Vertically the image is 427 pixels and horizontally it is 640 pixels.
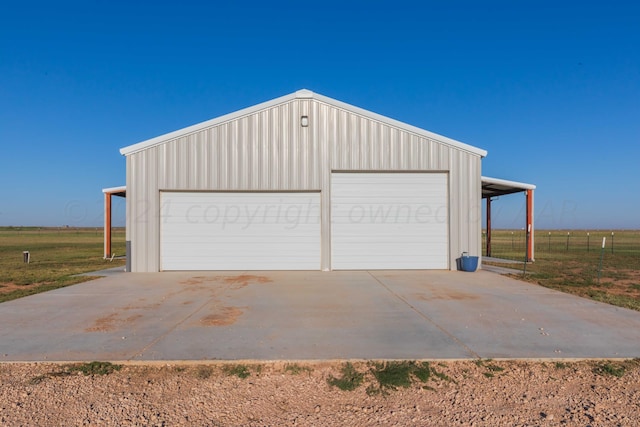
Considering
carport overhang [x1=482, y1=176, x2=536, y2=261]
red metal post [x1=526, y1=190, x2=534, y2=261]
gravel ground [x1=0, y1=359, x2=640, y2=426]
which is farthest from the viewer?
red metal post [x1=526, y1=190, x2=534, y2=261]

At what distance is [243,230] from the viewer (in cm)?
1258

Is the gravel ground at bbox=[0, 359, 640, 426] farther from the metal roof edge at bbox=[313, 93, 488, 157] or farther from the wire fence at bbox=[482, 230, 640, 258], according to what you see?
the metal roof edge at bbox=[313, 93, 488, 157]

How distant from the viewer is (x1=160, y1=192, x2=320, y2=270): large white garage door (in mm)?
12430

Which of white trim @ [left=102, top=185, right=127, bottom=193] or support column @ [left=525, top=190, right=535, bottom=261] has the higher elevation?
white trim @ [left=102, top=185, right=127, bottom=193]

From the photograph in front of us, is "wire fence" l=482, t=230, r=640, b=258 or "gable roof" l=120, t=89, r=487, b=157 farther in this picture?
"wire fence" l=482, t=230, r=640, b=258

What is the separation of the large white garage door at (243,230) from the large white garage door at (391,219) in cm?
92

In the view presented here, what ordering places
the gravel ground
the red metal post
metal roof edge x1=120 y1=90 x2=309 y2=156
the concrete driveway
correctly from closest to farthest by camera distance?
1. the gravel ground
2. the concrete driveway
3. metal roof edge x1=120 y1=90 x2=309 y2=156
4. the red metal post

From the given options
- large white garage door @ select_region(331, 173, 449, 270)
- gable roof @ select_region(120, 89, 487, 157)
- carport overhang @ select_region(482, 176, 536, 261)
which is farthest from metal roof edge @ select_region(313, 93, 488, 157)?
carport overhang @ select_region(482, 176, 536, 261)

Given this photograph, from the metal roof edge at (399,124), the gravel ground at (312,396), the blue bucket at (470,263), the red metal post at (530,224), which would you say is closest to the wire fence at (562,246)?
the red metal post at (530,224)

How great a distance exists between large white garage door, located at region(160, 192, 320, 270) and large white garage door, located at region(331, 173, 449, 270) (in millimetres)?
921

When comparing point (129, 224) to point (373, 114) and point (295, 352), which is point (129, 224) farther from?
point (295, 352)

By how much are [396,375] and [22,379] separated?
356cm

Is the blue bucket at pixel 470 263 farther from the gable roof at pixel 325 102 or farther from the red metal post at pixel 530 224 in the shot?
the red metal post at pixel 530 224

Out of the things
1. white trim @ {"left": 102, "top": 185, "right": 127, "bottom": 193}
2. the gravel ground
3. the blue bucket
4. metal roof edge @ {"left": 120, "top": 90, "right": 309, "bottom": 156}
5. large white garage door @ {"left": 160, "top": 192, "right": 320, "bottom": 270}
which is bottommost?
the gravel ground
